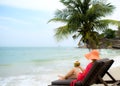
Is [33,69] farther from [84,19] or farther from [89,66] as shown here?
[89,66]

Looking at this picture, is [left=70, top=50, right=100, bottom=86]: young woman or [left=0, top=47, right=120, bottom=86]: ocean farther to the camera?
[left=0, top=47, right=120, bottom=86]: ocean

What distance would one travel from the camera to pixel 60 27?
17297 mm

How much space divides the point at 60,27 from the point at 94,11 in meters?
2.06

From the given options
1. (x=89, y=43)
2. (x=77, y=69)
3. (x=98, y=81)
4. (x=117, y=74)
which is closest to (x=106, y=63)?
(x=98, y=81)

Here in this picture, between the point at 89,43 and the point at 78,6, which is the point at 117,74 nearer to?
the point at 89,43

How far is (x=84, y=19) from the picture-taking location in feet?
55.1

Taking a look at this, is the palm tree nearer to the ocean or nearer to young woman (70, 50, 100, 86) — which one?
the ocean

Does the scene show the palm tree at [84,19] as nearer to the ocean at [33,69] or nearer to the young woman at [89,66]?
the ocean at [33,69]

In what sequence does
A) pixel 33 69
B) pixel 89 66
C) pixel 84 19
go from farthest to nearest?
1. pixel 33 69
2. pixel 84 19
3. pixel 89 66

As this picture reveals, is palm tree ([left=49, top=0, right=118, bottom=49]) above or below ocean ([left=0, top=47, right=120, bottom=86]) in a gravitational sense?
above

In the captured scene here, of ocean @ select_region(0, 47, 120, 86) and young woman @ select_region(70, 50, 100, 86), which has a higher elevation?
young woman @ select_region(70, 50, 100, 86)

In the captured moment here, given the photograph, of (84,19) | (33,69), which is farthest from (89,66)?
A: (33,69)

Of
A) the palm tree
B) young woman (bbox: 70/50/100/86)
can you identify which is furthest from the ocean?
young woman (bbox: 70/50/100/86)

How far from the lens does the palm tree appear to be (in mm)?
16641
